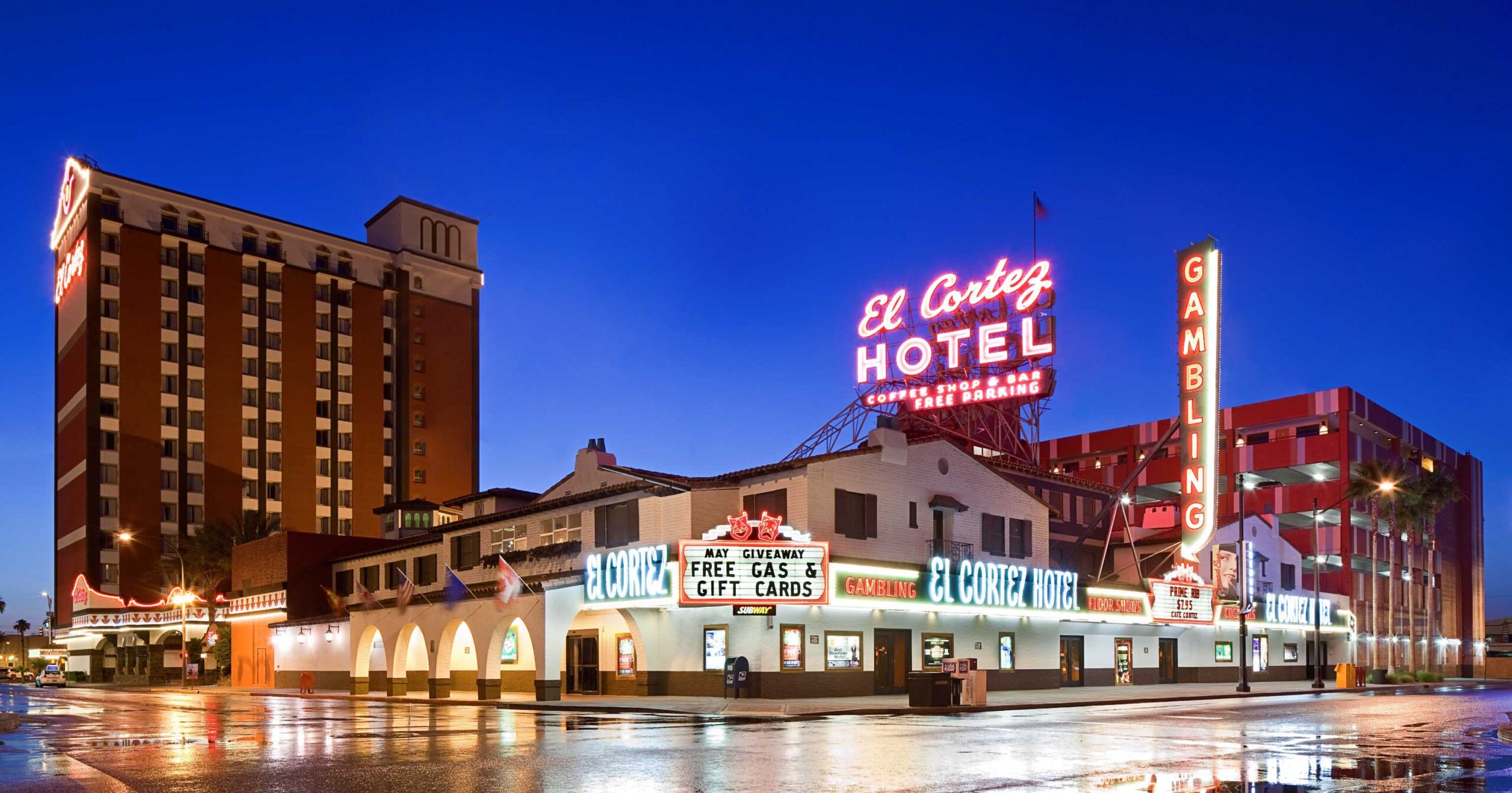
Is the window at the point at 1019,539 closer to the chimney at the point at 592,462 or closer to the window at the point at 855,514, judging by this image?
the window at the point at 855,514

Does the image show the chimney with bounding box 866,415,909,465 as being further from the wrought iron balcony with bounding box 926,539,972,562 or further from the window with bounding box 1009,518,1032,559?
the window with bounding box 1009,518,1032,559

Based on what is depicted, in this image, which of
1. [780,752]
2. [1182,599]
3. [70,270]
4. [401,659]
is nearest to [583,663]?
[401,659]

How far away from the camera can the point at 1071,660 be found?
52.6 metres

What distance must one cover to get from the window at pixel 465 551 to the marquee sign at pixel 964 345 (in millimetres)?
25797

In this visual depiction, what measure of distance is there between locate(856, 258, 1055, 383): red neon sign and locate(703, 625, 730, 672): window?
31.2 m

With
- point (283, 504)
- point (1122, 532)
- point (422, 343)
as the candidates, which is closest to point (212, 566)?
point (283, 504)

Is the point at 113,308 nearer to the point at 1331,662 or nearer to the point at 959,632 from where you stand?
the point at 959,632

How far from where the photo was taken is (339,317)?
387 feet

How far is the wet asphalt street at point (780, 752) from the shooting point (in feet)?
54.2

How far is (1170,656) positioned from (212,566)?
68651 millimetres

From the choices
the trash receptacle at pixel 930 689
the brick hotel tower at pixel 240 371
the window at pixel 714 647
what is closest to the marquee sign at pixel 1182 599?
the trash receptacle at pixel 930 689

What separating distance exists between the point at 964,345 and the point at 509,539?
97.2 feet

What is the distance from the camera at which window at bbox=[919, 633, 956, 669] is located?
45688 millimetres

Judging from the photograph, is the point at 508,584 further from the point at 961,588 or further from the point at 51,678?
the point at 51,678
